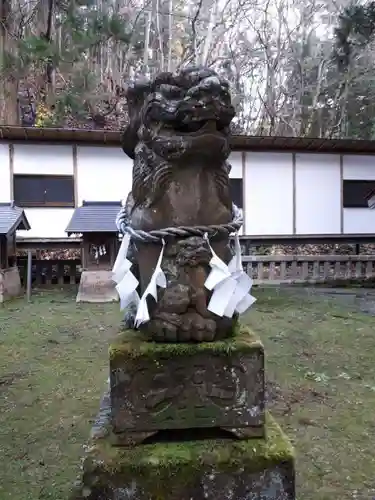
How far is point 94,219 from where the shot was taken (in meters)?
8.46

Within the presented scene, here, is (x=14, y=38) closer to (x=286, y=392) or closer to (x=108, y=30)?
(x=108, y=30)

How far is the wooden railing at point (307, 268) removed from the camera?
10055mm

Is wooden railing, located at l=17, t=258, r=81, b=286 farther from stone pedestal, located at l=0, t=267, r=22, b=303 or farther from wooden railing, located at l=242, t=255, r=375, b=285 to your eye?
wooden railing, located at l=242, t=255, r=375, b=285

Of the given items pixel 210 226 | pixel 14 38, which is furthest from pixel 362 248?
pixel 210 226

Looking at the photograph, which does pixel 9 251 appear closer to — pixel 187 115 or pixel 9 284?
pixel 9 284

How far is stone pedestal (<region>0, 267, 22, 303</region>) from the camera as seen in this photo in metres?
7.93

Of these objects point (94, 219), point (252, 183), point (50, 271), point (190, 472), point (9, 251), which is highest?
point (252, 183)

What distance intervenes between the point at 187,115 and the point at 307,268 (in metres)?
9.33

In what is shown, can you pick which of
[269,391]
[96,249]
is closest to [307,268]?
[96,249]

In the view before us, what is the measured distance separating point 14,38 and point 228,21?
9011mm

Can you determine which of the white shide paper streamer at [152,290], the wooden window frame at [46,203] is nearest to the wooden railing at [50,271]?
the wooden window frame at [46,203]

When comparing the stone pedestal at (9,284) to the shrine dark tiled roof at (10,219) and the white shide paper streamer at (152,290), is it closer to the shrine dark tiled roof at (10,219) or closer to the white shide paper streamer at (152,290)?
the shrine dark tiled roof at (10,219)

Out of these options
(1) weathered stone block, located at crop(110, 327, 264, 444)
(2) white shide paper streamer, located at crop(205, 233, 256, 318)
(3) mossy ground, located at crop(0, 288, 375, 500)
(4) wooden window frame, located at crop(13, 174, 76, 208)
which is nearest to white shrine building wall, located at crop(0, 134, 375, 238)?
(4) wooden window frame, located at crop(13, 174, 76, 208)

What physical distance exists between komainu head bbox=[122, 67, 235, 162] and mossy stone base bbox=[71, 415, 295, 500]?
3.55 feet
